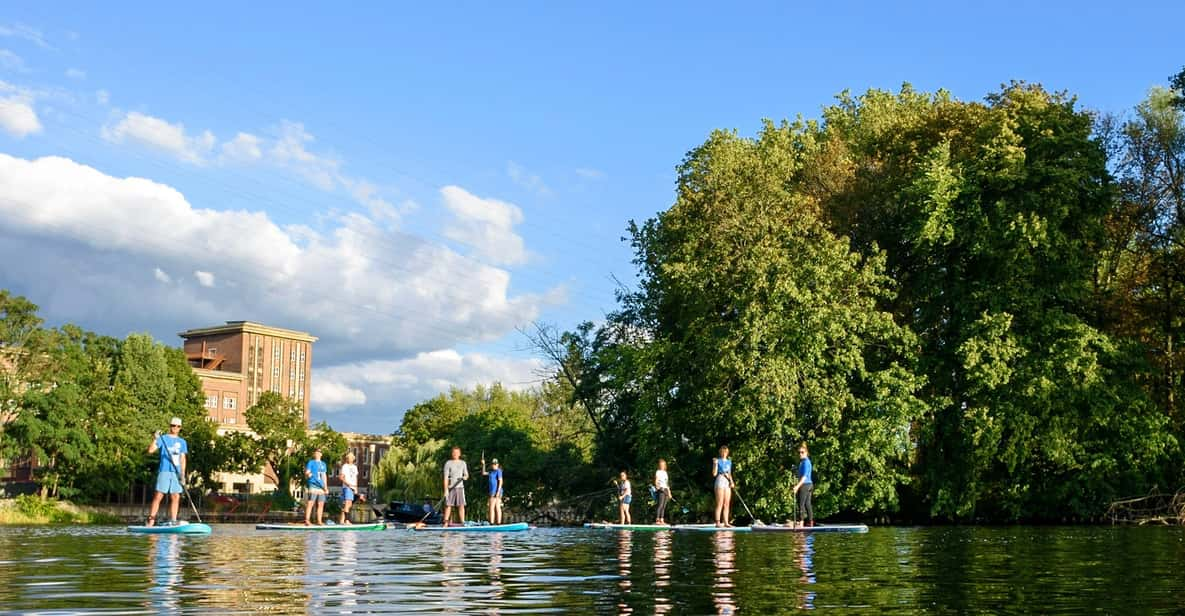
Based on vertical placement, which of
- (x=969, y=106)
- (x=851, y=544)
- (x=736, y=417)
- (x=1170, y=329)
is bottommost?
(x=851, y=544)

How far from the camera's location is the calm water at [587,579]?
9547 mm

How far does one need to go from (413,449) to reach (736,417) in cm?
4975

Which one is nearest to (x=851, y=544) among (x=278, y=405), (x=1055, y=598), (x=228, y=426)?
(x=1055, y=598)

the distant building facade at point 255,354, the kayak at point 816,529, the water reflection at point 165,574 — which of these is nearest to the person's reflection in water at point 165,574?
the water reflection at point 165,574

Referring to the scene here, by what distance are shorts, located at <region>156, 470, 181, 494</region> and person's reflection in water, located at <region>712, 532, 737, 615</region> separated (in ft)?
37.5

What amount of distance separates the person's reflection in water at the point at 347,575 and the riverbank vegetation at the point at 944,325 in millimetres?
25170

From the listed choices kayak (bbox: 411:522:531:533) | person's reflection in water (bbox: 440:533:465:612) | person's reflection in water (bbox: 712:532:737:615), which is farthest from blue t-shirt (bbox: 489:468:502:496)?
person's reflection in water (bbox: 712:532:737:615)

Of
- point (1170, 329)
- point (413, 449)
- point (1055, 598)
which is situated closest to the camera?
point (1055, 598)

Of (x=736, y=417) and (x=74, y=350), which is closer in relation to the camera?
(x=736, y=417)

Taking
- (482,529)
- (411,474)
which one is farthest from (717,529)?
(411,474)

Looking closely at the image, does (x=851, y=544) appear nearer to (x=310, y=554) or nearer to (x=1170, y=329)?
(x=310, y=554)

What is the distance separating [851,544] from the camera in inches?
898

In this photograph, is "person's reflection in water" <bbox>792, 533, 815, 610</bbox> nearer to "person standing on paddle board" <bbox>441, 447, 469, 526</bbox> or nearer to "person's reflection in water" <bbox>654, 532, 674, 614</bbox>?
"person's reflection in water" <bbox>654, 532, 674, 614</bbox>

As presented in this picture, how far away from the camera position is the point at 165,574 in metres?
12.8
